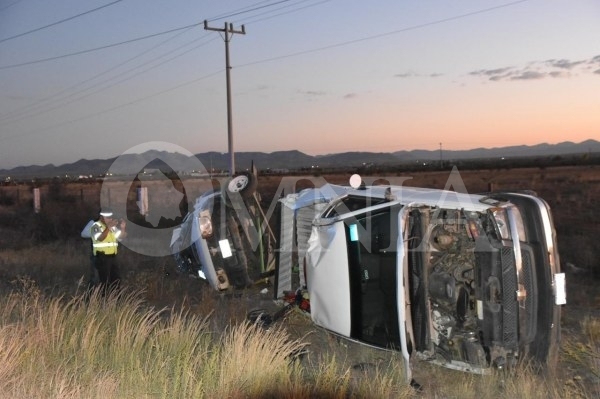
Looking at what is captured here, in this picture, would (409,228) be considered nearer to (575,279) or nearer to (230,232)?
(230,232)

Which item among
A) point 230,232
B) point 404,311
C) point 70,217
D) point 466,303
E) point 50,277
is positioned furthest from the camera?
point 70,217

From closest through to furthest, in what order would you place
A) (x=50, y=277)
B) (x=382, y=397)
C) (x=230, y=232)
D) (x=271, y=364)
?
(x=382, y=397) < (x=271, y=364) < (x=230, y=232) < (x=50, y=277)

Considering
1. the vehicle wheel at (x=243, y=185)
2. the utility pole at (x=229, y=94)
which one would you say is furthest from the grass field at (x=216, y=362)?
the utility pole at (x=229, y=94)

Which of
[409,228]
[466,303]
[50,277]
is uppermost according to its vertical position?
[409,228]

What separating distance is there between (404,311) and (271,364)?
121 centimetres

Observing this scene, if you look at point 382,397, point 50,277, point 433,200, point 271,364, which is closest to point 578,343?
point 433,200

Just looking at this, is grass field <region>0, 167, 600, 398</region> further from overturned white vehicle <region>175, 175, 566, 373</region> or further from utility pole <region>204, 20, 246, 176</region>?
utility pole <region>204, 20, 246, 176</region>

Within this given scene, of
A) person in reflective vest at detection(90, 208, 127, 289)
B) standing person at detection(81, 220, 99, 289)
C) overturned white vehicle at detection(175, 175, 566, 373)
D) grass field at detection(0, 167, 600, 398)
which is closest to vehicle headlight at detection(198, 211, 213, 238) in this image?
grass field at detection(0, 167, 600, 398)

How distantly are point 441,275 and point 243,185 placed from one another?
4.51 m

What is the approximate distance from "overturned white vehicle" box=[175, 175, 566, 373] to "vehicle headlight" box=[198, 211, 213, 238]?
249cm

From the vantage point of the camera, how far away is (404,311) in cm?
495

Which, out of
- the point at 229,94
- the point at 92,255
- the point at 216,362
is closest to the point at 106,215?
the point at 92,255

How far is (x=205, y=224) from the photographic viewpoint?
8.72m

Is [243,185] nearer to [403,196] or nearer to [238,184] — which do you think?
[238,184]
